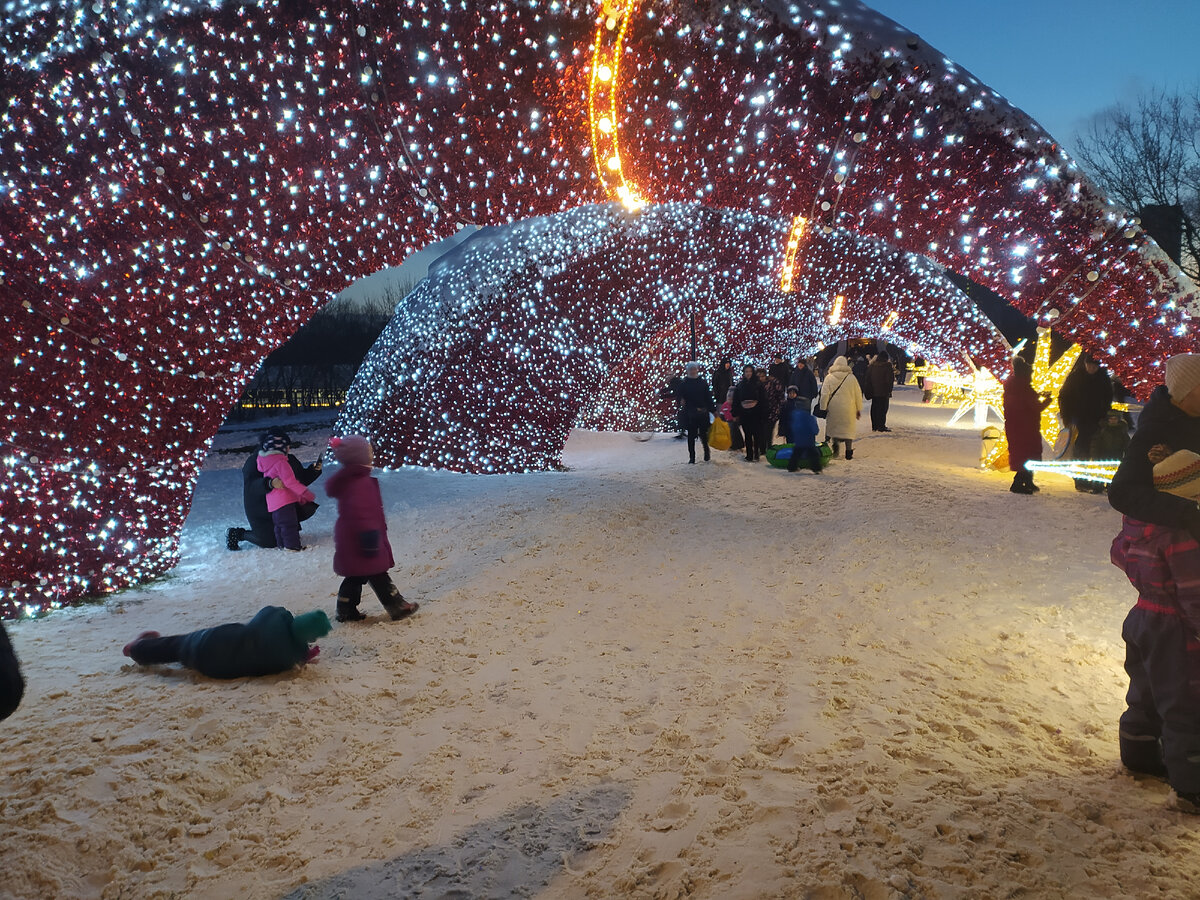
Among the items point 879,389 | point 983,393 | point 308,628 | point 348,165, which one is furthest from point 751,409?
point 308,628

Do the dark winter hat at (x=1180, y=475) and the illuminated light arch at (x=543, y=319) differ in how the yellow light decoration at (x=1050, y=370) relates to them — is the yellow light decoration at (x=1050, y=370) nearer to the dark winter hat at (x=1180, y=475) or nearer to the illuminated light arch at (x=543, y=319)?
the illuminated light arch at (x=543, y=319)

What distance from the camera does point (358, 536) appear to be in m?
4.57

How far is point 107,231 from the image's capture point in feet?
16.0

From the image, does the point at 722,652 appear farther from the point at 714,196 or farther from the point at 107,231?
the point at 107,231

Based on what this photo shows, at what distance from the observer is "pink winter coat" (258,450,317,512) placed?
6.60 metres

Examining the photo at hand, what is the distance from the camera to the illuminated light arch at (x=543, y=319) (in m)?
9.95

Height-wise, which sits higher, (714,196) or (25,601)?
(714,196)

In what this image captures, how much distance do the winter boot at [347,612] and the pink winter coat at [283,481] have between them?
7.46 ft

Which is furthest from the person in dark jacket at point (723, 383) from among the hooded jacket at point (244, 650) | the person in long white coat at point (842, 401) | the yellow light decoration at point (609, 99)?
the hooded jacket at point (244, 650)

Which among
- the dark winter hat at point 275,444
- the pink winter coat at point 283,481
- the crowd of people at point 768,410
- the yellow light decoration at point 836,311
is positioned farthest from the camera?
the yellow light decoration at point 836,311

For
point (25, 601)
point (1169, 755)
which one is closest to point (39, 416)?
point (25, 601)

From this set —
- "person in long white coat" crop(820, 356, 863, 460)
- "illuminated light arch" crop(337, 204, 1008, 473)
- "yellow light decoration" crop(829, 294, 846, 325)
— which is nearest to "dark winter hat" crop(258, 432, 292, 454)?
"illuminated light arch" crop(337, 204, 1008, 473)

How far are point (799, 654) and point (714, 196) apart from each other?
3.41 m

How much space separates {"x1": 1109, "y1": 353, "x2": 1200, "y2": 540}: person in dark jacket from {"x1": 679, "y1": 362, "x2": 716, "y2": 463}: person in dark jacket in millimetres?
7823
